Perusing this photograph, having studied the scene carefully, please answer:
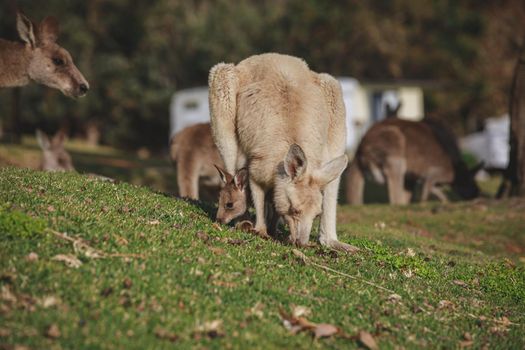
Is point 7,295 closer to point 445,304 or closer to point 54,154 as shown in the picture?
point 445,304

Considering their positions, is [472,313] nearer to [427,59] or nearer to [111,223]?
[111,223]

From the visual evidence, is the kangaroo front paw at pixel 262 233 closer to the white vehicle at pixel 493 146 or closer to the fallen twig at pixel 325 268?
the fallen twig at pixel 325 268

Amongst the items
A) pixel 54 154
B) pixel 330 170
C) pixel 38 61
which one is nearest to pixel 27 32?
pixel 38 61

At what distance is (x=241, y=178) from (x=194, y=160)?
14.1 ft

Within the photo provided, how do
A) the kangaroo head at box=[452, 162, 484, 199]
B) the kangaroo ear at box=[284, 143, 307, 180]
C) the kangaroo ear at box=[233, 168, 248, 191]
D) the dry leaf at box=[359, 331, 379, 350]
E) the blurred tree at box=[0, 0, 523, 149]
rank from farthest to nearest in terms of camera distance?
1. the blurred tree at box=[0, 0, 523, 149]
2. the kangaroo head at box=[452, 162, 484, 199]
3. the kangaroo ear at box=[233, 168, 248, 191]
4. the kangaroo ear at box=[284, 143, 307, 180]
5. the dry leaf at box=[359, 331, 379, 350]

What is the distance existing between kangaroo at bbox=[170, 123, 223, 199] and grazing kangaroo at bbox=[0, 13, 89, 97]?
2023 millimetres

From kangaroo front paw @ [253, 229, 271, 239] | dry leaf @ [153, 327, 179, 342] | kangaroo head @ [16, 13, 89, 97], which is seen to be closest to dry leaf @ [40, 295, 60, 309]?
dry leaf @ [153, 327, 179, 342]

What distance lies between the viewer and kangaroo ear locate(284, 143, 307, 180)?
6789 millimetres

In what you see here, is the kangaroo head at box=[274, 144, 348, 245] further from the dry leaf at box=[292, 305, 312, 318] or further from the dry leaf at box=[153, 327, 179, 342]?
the dry leaf at box=[153, 327, 179, 342]

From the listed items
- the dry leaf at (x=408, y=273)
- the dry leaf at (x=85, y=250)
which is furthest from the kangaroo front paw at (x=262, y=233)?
the dry leaf at (x=85, y=250)

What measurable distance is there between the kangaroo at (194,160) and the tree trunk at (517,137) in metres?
7.38

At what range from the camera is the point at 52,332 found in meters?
4.46

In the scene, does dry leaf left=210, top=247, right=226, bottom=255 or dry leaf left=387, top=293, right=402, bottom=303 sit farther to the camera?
dry leaf left=210, top=247, right=226, bottom=255

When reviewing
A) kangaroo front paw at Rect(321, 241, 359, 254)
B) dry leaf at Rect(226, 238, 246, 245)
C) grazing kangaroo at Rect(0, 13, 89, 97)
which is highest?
grazing kangaroo at Rect(0, 13, 89, 97)
